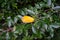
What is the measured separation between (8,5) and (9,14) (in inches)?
5.0

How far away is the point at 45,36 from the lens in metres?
2.09

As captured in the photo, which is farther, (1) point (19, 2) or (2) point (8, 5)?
(1) point (19, 2)

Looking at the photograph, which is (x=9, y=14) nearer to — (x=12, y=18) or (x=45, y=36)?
(x=12, y=18)

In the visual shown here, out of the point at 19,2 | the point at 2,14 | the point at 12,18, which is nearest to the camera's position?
the point at 12,18

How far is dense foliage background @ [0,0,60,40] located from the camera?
1.88m

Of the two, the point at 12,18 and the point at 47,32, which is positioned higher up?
the point at 12,18

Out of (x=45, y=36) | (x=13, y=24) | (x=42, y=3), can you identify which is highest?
(x=42, y=3)

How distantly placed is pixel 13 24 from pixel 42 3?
408 mm

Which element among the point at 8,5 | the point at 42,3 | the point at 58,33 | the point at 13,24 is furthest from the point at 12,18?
the point at 58,33

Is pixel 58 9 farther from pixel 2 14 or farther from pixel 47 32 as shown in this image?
pixel 2 14

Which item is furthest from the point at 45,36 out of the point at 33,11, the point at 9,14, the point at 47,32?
the point at 9,14

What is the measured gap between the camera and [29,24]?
1871mm

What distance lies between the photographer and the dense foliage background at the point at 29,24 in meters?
1.88

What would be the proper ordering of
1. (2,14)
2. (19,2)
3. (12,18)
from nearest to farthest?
(12,18), (2,14), (19,2)
